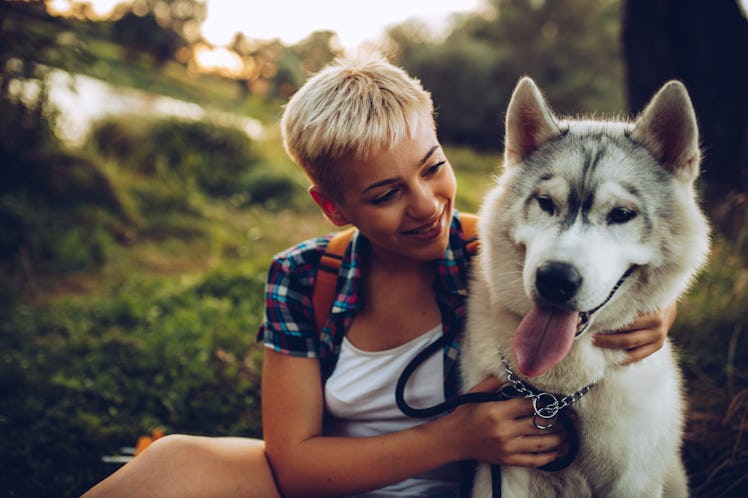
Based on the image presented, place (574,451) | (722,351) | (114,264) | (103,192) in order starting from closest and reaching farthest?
(574,451)
(722,351)
(114,264)
(103,192)

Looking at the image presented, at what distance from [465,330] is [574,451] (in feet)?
1.88

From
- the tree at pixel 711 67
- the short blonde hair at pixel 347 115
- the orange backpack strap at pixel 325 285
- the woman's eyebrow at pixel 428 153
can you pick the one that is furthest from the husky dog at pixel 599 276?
the tree at pixel 711 67

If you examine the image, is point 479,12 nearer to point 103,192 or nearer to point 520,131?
point 103,192

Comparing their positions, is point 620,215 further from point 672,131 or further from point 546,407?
point 546,407

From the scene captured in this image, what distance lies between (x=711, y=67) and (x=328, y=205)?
3655mm

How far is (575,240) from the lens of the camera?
1.59m

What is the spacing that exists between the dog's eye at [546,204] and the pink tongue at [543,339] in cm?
36

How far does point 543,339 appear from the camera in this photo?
162 centimetres

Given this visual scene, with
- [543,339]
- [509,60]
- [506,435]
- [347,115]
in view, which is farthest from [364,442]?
[509,60]

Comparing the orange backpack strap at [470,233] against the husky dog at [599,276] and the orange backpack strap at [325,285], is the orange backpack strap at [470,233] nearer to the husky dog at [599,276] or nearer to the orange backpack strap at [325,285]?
the husky dog at [599,276]

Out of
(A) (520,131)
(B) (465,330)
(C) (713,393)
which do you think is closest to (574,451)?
(B) (465,330)

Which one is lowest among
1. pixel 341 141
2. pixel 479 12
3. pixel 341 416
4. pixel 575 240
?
pixel 341 416

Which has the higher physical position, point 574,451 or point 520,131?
point 520,131

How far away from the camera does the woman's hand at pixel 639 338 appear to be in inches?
67.7
